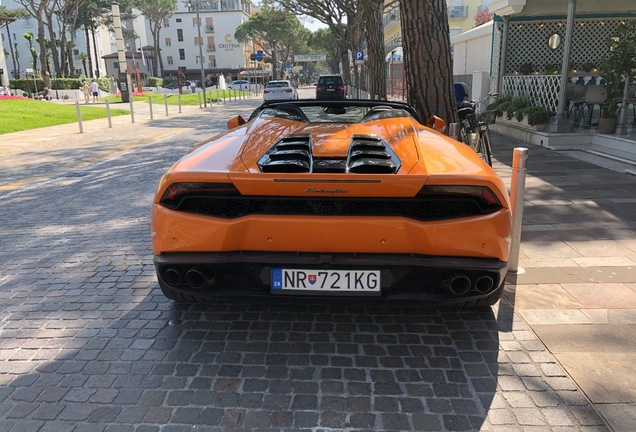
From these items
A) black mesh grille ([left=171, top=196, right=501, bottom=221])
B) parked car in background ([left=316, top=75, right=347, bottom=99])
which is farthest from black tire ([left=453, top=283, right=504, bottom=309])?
parked car in background ([left=316, top=75, right=347, bottom=99])

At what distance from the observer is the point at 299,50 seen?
3600 inches

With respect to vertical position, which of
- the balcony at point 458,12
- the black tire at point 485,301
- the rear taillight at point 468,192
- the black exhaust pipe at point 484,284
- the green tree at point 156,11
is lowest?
the black tire at point 485,301

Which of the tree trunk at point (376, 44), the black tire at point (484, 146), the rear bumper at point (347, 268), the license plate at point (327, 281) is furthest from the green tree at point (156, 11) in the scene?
the license plate at point (327, 281)

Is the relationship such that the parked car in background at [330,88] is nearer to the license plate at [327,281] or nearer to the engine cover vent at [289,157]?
the engine cover vent at [289,157]

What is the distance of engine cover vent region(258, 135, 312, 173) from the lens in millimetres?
2682

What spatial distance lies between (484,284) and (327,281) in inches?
33.1

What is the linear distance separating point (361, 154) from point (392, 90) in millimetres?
32383

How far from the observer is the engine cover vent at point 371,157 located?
2.64 meters

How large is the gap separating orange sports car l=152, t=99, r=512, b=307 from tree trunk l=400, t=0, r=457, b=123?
378 centimetres

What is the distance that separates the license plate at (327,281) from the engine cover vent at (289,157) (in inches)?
21.1

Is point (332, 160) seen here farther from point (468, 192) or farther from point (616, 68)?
point (616, 68)

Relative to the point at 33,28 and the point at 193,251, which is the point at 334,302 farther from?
the point at 33,28

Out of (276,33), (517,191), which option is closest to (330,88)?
(517,191)

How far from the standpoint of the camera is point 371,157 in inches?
109
